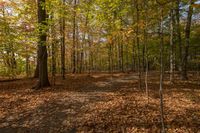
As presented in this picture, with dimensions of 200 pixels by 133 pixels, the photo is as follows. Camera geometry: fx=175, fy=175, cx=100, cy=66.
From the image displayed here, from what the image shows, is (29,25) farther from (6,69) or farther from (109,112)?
(109,112)

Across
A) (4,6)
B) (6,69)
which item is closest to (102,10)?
(6,69)

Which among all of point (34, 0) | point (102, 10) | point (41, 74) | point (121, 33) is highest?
point (34, 0)

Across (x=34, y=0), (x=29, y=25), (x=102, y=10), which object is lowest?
(x=102, y=10)

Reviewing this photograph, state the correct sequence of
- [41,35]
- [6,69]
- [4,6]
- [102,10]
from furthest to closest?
1. [4,6]
2. [6,69]
3. [41,35]
4. [102,10]

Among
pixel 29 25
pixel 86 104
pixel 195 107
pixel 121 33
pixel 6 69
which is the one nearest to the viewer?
pixel 195 107

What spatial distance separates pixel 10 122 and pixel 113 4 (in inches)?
293

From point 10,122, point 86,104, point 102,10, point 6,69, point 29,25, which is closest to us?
point 10,122

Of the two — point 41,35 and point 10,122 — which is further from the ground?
point 41,35

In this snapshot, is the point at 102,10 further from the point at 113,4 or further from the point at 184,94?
the point at 184,94

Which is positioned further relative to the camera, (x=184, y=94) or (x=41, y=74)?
(x=41, y=74)

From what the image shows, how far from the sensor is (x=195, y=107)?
25.2 feet

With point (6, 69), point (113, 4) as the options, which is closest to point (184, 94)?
point (113, 4)

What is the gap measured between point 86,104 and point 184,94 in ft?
18.2

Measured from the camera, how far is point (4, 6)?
887 inches
